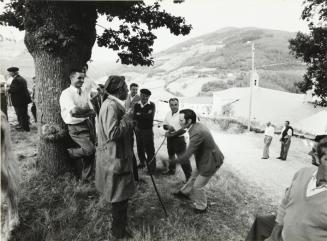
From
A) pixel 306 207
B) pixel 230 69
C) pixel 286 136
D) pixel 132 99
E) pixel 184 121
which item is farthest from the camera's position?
pixel 230 69

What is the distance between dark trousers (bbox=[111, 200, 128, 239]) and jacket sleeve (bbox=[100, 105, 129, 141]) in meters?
0.80

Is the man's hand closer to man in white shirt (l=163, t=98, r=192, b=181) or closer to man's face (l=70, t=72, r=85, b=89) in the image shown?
man's face (l=70, t=72, r=85, b=89)

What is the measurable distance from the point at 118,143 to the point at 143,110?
299 cm

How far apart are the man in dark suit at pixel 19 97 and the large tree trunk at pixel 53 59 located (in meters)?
4.00

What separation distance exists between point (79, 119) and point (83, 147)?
417 millimetres

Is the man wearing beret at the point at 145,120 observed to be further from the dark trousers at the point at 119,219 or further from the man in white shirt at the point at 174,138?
the dark trousers at the point at 119,219

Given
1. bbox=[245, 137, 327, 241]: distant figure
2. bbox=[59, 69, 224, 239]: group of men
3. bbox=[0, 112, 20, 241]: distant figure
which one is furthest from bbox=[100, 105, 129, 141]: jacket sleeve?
bbox=[245, 137, 327, 241]: distant figure

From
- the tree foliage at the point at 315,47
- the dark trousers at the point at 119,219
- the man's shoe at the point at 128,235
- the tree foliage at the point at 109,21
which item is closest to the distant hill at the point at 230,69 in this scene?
the tree foliage at the point at 315,47

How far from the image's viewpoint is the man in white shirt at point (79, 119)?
4754mm

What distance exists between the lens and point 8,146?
258cm

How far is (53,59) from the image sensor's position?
16.2 feet

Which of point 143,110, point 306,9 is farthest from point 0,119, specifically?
point 306,9

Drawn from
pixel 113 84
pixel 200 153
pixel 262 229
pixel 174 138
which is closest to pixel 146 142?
pixel 174 138

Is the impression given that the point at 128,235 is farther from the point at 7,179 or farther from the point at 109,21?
the point at 109,21
